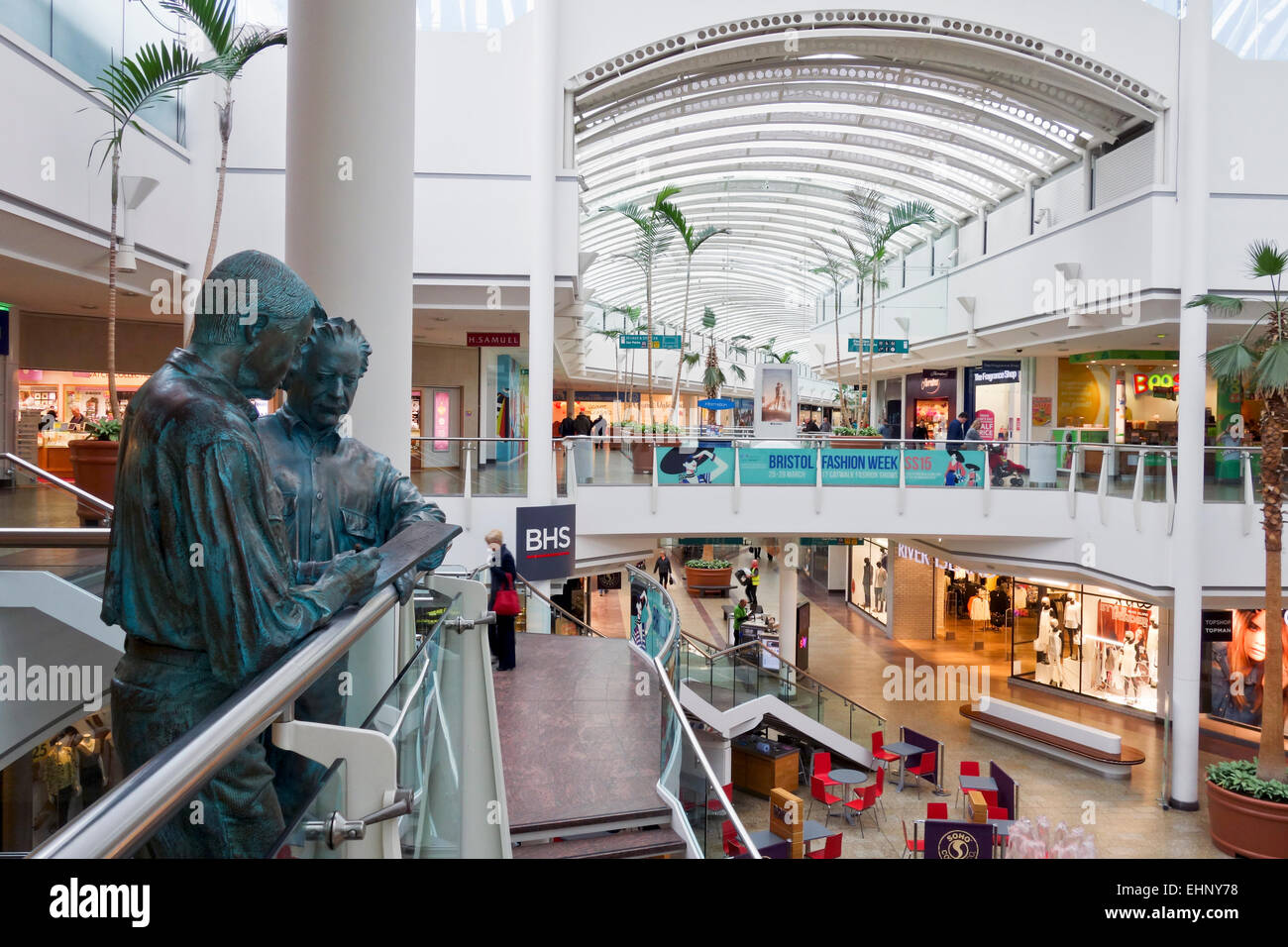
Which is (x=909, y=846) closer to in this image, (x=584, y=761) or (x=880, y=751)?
(x=880, y=751)

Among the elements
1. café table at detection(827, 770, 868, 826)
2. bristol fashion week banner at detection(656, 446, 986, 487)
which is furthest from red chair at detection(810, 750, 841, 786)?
bristol fashion week banner at detection(656, 446, 986, 487)

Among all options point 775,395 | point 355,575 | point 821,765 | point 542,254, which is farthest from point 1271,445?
point 355,575

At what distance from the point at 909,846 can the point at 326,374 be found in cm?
1174

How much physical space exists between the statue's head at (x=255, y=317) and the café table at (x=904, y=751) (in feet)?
47.3

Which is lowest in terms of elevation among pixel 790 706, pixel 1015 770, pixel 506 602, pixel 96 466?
pixel 1015 770

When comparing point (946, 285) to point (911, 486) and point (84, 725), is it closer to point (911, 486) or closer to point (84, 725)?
point (911, 486)

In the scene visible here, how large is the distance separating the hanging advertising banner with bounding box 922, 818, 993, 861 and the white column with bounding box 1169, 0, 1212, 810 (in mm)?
5448

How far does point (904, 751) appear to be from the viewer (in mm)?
14594

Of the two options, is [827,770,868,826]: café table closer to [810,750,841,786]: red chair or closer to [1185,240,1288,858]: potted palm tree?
[810,750,841,786]: red chair

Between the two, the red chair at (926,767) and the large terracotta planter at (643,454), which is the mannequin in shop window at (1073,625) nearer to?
the red chair at (926,767)

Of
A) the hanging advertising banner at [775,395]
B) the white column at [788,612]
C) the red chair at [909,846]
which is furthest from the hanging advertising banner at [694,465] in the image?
the red chair at [909,846]

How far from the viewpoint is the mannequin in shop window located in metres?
19.5

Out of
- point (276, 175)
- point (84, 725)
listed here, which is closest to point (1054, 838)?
point (84, 725)
